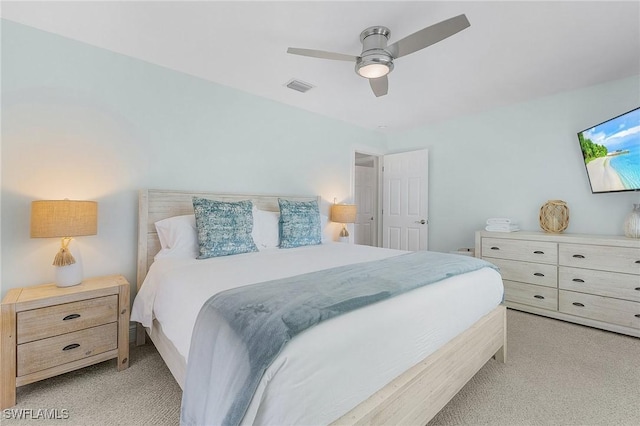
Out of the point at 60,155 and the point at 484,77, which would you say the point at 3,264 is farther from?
the point at 484,77

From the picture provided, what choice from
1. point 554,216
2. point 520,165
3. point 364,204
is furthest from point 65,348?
point 364,204

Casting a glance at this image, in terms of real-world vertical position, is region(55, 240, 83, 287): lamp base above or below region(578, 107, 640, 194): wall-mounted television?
below

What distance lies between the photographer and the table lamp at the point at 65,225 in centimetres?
179

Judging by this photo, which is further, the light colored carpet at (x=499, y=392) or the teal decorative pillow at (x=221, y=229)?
the teal decorative pillow at (x=221, y=229)

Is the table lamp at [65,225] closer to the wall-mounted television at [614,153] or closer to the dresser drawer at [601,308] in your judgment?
the dresser drawer at [601,308]

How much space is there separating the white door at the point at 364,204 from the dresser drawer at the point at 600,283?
3.05m

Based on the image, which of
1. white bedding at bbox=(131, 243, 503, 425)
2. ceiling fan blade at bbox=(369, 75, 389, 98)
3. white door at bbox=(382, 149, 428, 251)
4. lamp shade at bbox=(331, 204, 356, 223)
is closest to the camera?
white bedding at bbox=(131, 243, 503, 425)

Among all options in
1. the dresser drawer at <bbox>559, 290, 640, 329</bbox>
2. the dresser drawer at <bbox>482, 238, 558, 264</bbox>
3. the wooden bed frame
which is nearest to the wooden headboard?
the wooden bed frame

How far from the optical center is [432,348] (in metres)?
1.41

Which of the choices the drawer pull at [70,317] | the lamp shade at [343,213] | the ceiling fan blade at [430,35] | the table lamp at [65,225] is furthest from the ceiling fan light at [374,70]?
the drawer pull at [70,317]

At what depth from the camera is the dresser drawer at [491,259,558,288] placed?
115 inches

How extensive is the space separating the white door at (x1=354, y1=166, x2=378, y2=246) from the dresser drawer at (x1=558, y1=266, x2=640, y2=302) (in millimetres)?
3054

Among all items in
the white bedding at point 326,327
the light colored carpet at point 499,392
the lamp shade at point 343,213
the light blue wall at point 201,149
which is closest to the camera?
the white bedding at point 326,327

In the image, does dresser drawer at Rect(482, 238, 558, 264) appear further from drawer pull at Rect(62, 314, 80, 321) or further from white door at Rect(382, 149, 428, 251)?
drawer pull at Rect(62, 314, 80, 321)
